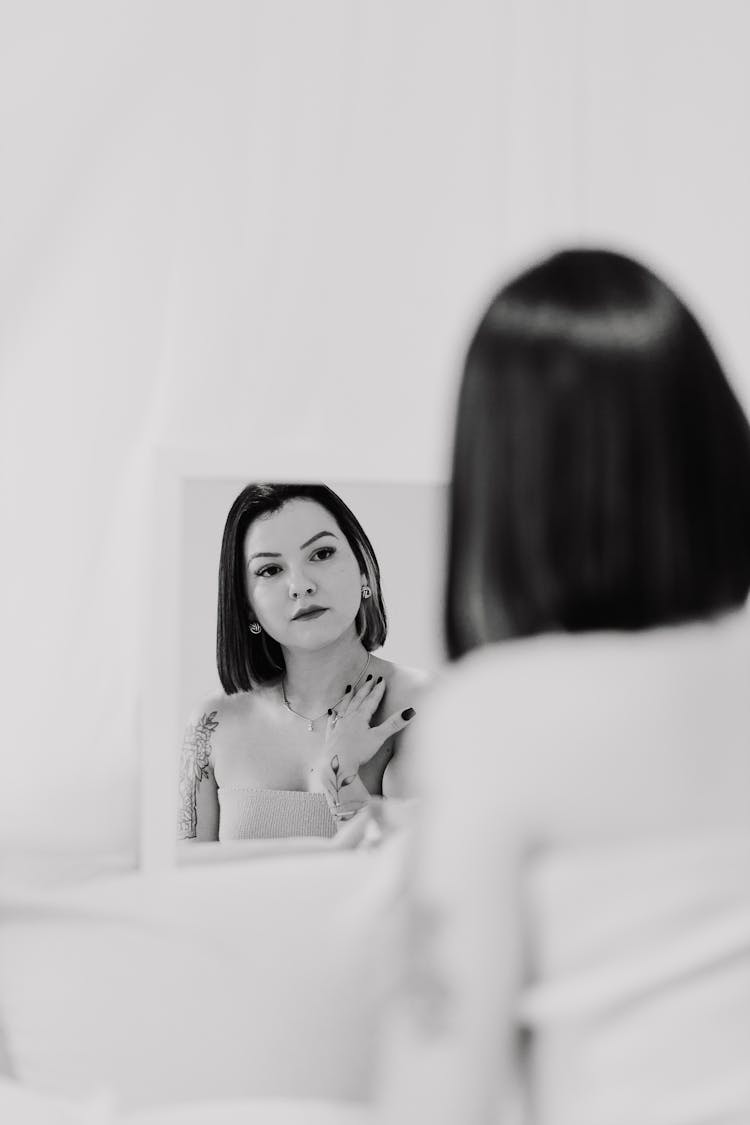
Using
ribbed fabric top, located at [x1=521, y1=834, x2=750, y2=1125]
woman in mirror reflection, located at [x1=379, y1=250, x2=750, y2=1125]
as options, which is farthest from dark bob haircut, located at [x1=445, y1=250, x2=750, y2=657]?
ribbed fabric top, located at [x1=521, y1=834, x2=750, y2=1125]

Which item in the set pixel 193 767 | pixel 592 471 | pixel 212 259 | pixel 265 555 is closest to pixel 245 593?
pixel 265 555

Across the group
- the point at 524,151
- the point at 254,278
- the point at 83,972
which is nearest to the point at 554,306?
the point at 254,278

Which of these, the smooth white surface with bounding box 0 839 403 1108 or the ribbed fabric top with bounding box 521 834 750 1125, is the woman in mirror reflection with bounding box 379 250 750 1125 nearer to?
the ribbed fabric top with bounding box 521 834 750 1125

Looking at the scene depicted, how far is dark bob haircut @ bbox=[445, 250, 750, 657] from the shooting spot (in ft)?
2.75

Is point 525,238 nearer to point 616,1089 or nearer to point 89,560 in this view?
point 89,560

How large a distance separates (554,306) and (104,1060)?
101 centimetres

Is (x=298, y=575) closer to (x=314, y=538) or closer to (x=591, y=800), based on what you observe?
(x=314, y=538)

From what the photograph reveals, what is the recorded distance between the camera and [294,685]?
1540mm

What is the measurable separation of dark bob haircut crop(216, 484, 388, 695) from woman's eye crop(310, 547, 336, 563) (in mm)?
25

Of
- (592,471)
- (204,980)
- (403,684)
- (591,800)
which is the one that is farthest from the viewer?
(403,684)

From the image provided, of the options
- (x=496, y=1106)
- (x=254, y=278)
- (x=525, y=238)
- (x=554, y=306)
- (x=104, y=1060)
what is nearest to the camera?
(x=496, y=1106)

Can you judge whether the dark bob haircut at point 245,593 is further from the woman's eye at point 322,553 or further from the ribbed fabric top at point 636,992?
the ribbed fabric top at point 636,992

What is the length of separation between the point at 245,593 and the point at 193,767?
0.72 ft

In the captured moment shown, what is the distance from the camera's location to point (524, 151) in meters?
1.63
